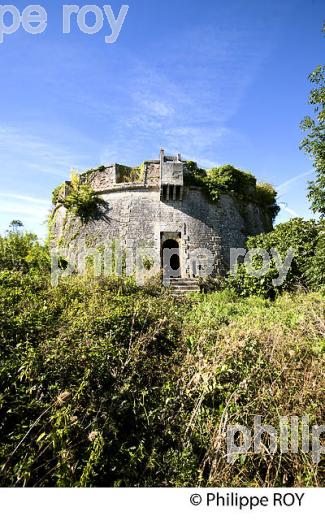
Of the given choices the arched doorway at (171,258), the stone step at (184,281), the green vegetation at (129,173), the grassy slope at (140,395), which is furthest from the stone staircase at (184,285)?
the grassy slope at (140,395)

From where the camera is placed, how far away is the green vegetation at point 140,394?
3680 millimetres

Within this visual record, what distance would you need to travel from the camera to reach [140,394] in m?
4.64

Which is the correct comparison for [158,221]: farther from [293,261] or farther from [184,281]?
[293,261]

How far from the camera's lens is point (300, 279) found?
13406 mm

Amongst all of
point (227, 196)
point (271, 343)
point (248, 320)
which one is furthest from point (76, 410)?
point (227, 196)

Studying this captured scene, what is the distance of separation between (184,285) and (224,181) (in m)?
6.76

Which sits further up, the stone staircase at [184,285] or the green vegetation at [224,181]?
the green vegetation at [224,181]

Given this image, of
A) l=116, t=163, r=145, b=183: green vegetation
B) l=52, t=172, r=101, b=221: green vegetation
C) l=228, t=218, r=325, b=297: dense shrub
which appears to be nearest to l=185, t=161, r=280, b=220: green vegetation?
l=116, t=163, r=145, b=183: green vegetation

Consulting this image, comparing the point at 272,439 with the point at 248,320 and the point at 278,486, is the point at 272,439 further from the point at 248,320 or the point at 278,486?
the point at 248,320

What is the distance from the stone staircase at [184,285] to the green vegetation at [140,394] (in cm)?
727

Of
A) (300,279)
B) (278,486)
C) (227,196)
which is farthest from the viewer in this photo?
(227,196)

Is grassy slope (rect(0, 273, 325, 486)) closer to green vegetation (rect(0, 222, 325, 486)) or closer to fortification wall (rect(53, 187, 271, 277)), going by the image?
green vegetation (rect(0, 222, 325, 486))

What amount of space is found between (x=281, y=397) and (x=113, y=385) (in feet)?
7.81

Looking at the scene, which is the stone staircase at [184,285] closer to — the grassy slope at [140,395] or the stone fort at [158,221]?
the stone fort at [158,221]
